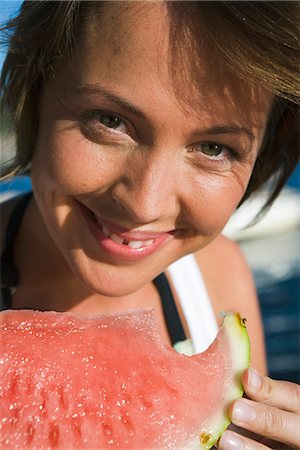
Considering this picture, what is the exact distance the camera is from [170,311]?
5.71 ft

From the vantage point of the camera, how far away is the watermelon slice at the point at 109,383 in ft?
3.36

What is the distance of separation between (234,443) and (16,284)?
2.68 ft

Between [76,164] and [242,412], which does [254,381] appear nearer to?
[242,412]

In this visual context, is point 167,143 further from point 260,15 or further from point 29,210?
point 29,210

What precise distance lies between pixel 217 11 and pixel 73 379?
678 mm

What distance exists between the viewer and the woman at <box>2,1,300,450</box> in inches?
45.2

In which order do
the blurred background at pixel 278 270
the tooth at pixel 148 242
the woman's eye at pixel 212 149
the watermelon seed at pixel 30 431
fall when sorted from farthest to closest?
the blurred background at pixel 278 270 < the tooth at pixel 148 242 < the woman's eye at pixel 212 149 < the watermelon seed at pixel 30 431

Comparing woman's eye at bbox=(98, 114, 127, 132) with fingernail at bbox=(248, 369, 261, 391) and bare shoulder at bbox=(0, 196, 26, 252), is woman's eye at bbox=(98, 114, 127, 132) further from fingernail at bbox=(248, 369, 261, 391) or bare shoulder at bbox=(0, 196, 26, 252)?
bare shoulder at bbox=(0, 196, 26, 252)

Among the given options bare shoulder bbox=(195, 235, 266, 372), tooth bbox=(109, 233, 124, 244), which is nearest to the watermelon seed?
tooth bbox=(109, 233, 124, 244)

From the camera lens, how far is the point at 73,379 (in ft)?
3.50

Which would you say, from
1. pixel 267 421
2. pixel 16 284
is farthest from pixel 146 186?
pixel 16 284

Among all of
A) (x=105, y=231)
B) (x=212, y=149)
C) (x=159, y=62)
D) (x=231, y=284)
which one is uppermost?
(x=159, y=62)

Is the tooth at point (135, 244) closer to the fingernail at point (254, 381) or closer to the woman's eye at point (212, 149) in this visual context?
the woman's eye at point (212, 149)

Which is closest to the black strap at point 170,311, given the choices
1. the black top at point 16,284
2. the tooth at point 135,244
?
the black top at point 16,284
